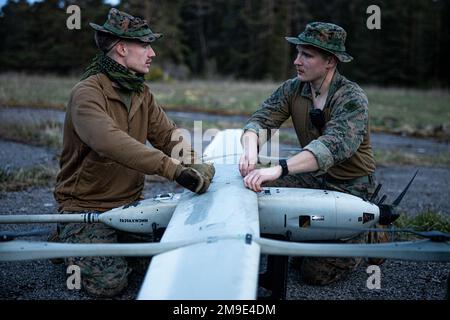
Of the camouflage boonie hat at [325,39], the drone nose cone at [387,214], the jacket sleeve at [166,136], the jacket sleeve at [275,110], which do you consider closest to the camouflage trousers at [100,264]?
the jacket sleeve at [166,136]

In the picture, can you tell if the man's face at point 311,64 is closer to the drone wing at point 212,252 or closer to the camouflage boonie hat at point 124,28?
the drone wing at point 212,252

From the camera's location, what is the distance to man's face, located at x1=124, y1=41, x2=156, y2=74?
13.9 ft

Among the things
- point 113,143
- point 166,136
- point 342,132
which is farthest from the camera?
point 166,136

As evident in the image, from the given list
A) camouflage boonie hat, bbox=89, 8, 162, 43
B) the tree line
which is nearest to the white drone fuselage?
camouflage boonie hat, bbox=89, 8, 162, 43

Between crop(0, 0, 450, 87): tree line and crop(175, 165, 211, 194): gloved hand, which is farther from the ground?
crop(0, 0, 450, 87): tree line

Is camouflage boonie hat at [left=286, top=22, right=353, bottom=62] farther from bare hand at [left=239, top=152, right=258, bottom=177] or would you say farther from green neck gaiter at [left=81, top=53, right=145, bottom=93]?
green neck gaiter at [left=81, top=53, right=145, bottom=93]

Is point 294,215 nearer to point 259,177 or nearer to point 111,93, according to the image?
point 259,177

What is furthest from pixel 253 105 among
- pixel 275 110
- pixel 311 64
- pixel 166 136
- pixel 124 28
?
pixel 124 28

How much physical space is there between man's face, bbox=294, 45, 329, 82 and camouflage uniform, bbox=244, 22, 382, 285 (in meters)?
0.11

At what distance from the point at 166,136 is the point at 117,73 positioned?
92cm

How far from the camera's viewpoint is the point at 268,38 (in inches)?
1641

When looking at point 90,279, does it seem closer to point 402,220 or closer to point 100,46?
point 100,46

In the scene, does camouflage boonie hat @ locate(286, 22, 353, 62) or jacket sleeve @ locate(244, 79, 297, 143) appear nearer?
camouflage boonie hat @ locate(286, 22, 353, 62)

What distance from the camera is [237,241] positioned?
292 cm
